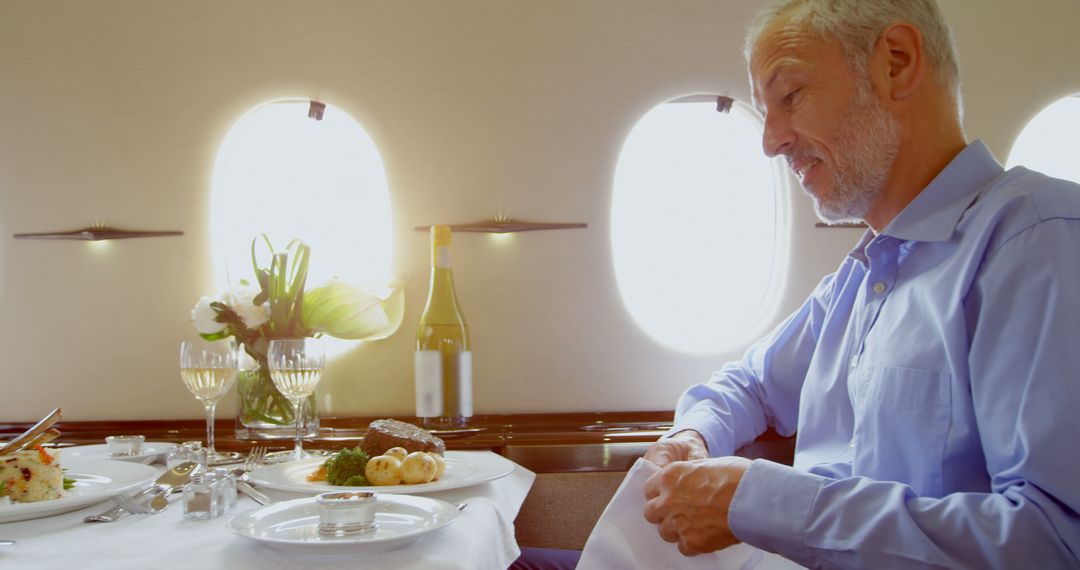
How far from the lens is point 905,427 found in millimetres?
1073

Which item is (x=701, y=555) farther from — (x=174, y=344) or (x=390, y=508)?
(x=174, y=344)

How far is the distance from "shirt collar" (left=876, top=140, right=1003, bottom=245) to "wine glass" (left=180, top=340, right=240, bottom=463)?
128 centimetres

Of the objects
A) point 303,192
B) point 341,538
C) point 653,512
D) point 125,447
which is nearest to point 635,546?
point 653,512

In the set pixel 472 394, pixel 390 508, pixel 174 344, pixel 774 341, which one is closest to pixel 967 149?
pixel 774 341

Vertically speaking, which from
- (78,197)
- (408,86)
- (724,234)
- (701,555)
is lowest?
(701,555)

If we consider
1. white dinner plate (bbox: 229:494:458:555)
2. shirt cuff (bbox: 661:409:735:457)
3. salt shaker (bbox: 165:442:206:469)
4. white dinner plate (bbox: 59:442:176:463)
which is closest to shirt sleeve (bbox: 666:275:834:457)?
shirt cuff (bbox: 661:409:735:457)

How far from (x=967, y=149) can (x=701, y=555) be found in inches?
28.8

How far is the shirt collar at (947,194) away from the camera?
3.85 ft

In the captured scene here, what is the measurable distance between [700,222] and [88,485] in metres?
1.79

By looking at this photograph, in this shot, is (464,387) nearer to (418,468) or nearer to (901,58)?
(418,468)

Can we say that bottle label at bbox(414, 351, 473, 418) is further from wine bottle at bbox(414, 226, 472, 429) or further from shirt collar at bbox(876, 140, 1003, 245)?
shirt collar at bbox(876, 140, 1003, 245)

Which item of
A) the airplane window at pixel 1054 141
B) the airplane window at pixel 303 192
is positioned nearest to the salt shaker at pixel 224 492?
the airplane window at pixel 303 192

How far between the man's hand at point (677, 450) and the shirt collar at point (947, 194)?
505 millimetres

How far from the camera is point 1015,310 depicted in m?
0.96
